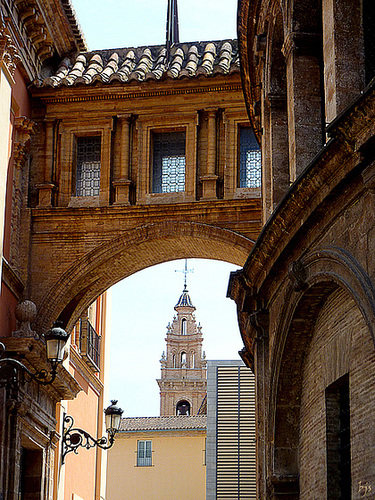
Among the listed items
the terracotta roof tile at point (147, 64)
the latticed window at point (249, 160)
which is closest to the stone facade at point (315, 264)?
the latticed window at point (249, 160)

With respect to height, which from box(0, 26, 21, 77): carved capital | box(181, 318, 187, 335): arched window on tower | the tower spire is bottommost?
box(0, 26, 21, 77): carved capital

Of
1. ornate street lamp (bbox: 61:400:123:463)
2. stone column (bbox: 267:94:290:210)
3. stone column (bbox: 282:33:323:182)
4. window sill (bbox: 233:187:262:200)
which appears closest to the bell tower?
ornate street lamp (bbox: 61:400:123:463)

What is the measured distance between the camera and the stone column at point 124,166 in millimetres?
18438

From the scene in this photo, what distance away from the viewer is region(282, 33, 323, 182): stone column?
10.8 meters

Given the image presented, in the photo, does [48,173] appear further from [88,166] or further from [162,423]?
[162,423]

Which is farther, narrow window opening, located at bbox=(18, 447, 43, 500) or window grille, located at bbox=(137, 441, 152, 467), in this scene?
window grille, located at bbox=(137, 441, 152, 467)

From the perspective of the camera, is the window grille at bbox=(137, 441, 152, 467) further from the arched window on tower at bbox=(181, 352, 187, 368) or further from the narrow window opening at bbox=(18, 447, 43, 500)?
the arched window on tower at bbox=(181, 352, 187, 368)

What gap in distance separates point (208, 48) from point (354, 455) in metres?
12.8

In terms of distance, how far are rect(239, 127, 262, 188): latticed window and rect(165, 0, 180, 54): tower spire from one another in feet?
8.76

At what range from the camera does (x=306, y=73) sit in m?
11.1

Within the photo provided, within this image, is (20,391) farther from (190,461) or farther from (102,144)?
(190,461)

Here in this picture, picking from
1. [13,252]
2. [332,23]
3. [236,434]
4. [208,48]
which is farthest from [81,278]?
[236,434]

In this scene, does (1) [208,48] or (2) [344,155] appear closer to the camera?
(2) [344,155]

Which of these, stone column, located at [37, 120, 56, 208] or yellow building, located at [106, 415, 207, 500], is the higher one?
stone column, located at [37, 120, 56, 208]
